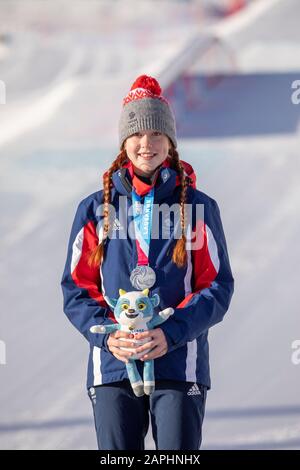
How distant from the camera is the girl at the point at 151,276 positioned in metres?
2.50

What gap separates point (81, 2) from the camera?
999 cm

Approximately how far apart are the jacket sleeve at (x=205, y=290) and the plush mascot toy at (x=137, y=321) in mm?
36

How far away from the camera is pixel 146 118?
2631 mm

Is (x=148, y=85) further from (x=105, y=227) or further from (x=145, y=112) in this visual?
(x=105, y=227)

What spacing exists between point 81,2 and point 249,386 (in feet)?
20.7

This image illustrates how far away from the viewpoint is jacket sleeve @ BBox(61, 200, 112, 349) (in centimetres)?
256

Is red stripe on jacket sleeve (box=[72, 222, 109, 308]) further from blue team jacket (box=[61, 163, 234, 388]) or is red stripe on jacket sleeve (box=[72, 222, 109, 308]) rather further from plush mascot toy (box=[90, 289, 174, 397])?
plush mascot toy (box=[90, 289, 174, 397])

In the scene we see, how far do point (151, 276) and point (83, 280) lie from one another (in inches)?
7.3

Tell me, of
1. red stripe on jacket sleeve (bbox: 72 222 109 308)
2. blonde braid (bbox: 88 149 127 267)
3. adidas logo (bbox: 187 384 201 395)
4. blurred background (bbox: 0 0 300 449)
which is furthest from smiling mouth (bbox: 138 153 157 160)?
blurred background (bbox: 0 0 300 449)

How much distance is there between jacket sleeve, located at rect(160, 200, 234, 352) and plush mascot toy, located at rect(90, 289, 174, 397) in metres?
0.04

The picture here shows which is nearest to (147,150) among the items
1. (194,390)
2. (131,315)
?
(131,315)

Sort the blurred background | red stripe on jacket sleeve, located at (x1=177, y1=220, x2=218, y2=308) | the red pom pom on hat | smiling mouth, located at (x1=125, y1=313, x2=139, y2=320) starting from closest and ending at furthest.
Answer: smiling mouth, located at (x1=125, y1=313, x2=139, y2=320), red stripe on jacket sleeve, located at (x1=177, y1=220, x2=218, y2=308), the red pom pom on hat, the blurred background
